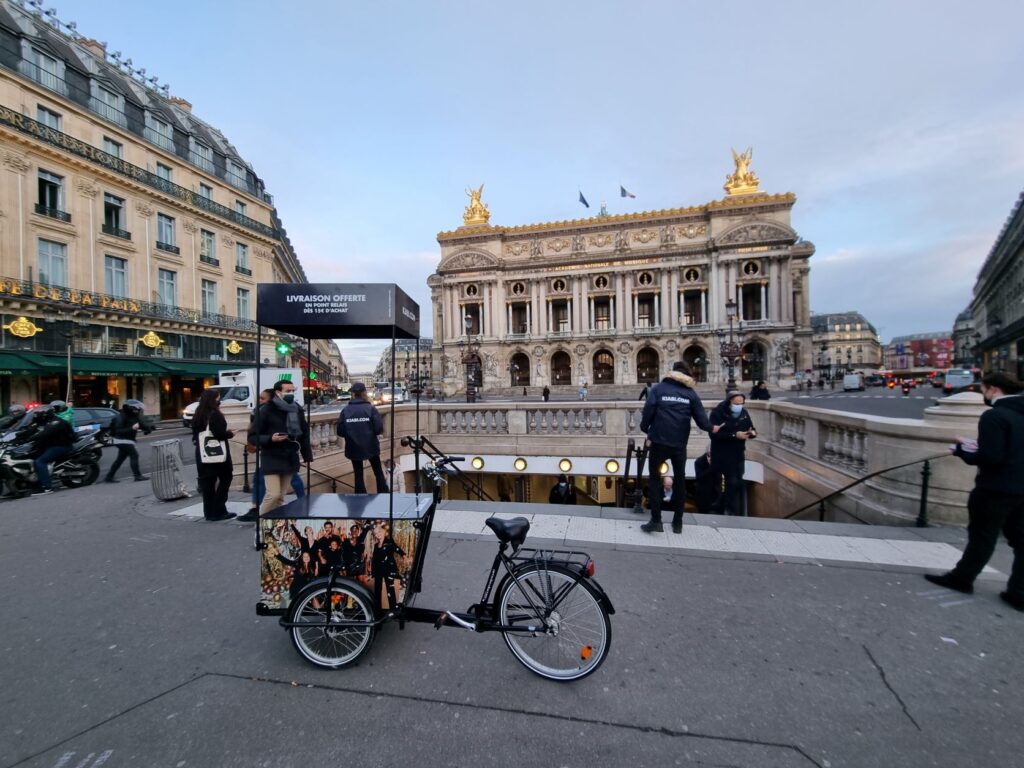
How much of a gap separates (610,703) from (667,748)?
0.41 m

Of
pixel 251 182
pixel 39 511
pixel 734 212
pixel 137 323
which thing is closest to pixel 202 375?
pixel 137 323

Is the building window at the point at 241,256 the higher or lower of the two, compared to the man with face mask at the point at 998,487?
higher

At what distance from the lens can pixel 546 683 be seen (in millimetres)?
2891

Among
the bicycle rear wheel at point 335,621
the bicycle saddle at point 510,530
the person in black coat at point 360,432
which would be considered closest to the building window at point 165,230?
the person in black coat at point 360,432

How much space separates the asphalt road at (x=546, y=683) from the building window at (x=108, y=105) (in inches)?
A: 1469

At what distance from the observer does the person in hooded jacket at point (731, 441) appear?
6.60 meters

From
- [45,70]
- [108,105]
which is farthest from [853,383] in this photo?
[45,70]

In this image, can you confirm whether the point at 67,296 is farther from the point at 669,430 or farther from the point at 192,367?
the point at 669,430

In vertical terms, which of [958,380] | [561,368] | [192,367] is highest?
[561,368]

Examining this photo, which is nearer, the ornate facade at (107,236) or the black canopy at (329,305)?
the black canopy at (329,305)

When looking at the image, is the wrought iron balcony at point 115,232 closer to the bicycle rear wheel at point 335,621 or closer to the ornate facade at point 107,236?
the ornate facade at point 107,236

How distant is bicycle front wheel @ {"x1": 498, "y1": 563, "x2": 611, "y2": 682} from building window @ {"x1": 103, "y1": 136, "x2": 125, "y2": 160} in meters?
38.8

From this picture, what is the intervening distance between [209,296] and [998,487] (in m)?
41.1

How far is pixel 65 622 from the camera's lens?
3656mm
